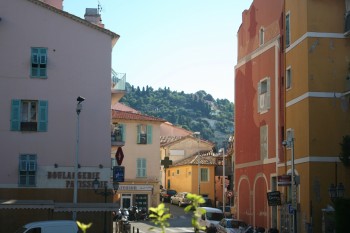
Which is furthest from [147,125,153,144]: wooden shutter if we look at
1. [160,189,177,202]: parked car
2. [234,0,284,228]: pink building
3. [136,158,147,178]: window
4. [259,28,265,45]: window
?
[259,28,265,45]: window

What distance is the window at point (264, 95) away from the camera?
1500 inches

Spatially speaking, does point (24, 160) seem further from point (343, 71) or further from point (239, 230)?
point (343, 71)

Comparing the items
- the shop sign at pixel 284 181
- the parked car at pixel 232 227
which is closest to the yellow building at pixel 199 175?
the parked car at pixel 232 227

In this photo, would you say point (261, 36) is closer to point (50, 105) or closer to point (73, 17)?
point (73, 17)

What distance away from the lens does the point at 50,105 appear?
32188 mm

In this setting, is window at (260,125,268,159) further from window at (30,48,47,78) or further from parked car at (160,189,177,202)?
parked car at (160,189,177,202)

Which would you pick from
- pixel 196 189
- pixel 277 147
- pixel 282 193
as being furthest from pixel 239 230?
pixel 196 189

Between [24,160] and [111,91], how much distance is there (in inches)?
256

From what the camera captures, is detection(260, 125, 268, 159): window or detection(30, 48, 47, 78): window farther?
detection(260, 125, 268, 159): window

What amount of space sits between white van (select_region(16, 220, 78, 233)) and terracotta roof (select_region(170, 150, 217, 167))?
48.6 metres

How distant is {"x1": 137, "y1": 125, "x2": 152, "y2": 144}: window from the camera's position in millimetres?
57188

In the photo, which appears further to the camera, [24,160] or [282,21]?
[282,21]

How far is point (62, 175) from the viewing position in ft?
105

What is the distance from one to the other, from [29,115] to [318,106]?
49.4ft
